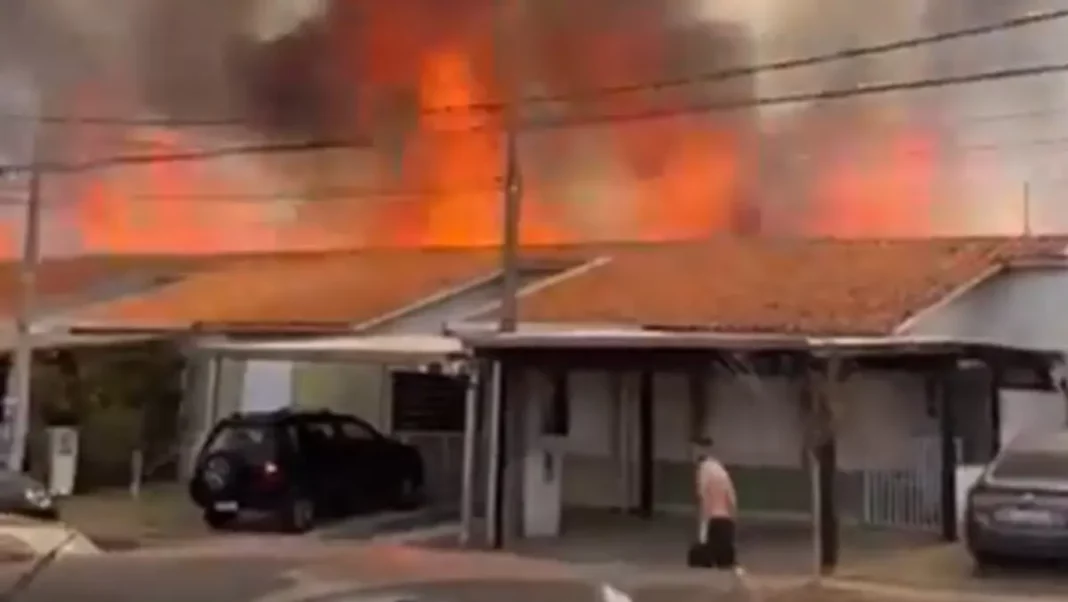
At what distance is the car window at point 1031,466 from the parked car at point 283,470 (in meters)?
5.50

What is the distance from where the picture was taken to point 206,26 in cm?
1981

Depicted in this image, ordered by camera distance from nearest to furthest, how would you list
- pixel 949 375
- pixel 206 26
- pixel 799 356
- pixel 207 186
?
1. pixel 799 356
2. pixel 949 375
3. pixel 206 26
4. pixel 207 186

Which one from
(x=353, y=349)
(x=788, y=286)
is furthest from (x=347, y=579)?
(x=788, y=286)

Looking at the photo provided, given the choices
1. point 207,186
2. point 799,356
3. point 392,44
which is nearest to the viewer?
point 799,356

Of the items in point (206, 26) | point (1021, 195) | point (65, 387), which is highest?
point (206, 26)

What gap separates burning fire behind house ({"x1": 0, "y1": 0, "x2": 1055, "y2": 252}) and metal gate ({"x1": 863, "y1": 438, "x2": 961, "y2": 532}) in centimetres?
574

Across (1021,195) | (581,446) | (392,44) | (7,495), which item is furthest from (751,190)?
(7,495)

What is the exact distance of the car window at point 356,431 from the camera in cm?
1352

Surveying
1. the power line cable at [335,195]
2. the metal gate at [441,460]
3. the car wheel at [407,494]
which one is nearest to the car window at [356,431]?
the car wheel at [407,494]

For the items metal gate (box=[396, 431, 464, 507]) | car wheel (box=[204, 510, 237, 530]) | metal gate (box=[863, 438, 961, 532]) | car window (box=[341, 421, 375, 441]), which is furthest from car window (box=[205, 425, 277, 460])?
metal gate (box=[863, 438, 961, 532])

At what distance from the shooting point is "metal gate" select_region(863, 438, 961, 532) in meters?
12.6

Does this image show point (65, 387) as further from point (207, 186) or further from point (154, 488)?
point (207, 186)

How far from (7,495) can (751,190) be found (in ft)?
43.5

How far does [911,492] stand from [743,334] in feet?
8.88
